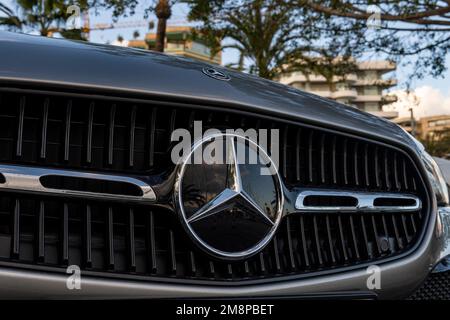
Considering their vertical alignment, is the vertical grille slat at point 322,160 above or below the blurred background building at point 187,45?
below

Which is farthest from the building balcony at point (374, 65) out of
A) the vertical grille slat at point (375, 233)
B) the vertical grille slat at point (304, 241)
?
the vertical grille slat at point (304, 241)

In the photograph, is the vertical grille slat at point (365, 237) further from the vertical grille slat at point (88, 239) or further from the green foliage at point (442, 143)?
the green foliage at point (442, 143)

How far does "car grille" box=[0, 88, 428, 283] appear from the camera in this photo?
1419 mm

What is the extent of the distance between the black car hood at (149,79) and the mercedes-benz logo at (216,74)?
0.02 metres

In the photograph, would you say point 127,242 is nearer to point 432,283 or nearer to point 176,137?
point 176,137

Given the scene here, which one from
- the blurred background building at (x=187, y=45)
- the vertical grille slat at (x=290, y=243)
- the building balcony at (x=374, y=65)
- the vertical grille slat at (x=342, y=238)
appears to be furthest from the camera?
the blurred background building at (x=187, y=45)

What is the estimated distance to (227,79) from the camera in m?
1.80

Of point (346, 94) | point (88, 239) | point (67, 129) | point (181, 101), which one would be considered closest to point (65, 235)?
point (88, 239)

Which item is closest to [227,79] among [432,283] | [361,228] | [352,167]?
[352,167]

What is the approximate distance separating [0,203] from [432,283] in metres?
1.46

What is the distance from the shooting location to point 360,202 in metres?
1.88

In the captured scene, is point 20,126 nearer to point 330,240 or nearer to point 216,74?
point 216,74

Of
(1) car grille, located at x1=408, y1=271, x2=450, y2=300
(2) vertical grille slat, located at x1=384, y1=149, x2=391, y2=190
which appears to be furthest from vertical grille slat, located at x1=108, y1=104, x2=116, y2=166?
(1) car grille, located at x1=408, y1=271, x2=450, y2=300

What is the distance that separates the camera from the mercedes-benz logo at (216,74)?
1769 mm
